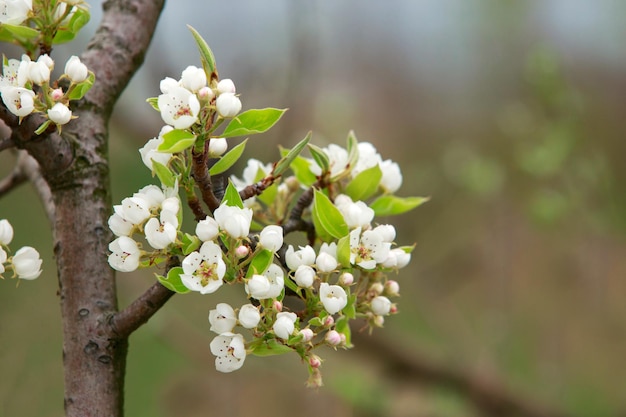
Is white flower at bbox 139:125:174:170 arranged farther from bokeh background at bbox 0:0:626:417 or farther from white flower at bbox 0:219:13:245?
bokeh background at bbox 0:0:626:417

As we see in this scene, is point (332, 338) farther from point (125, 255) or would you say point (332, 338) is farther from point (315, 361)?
point (125, 255)

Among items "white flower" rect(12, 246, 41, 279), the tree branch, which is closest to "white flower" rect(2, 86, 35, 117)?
"white flower" rect(12, 246, 41, 279)

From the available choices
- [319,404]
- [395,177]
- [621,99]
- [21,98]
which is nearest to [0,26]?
[21,98]

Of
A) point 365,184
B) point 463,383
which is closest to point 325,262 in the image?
point 365,184

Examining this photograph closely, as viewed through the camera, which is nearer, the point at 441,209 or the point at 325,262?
the point at 325,262

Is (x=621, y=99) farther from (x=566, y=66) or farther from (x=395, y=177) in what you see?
(x=395, y=177)

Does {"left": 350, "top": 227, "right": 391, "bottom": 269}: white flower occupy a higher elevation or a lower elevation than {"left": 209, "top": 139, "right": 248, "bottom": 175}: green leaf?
lower
